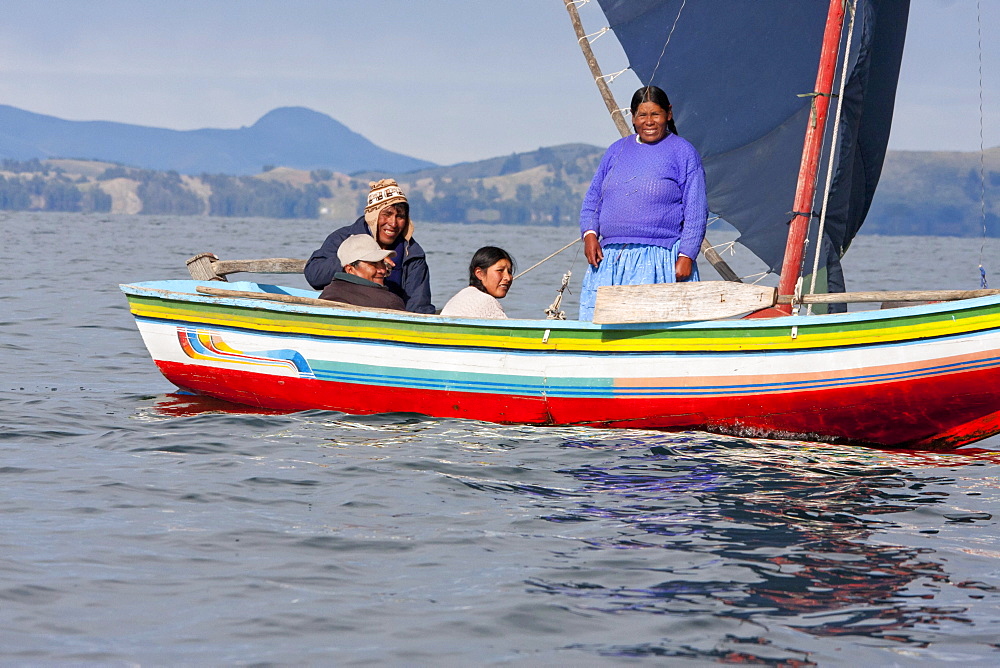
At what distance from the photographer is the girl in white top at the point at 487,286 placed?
8.77 metres

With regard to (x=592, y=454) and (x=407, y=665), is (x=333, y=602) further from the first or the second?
(x=592, y=454)

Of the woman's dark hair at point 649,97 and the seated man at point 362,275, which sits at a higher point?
the woman's dark hair at point 649,97

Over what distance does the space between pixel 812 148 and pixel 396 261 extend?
3475mm

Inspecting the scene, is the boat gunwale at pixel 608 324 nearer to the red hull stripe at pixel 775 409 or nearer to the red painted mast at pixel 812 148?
the red hull stripe at pixel 775 409

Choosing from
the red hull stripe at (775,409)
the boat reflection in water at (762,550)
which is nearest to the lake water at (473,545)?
the boat reflection in water at (762,550)

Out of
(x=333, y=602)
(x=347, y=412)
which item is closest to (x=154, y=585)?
(x=333, y=602)

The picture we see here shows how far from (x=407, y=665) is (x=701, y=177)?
16.4ft

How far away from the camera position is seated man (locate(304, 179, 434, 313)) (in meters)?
9.26

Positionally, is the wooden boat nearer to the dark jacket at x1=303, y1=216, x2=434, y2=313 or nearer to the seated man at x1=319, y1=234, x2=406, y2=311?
the seated man at x1=319, y1=234, x2=406, y2=311

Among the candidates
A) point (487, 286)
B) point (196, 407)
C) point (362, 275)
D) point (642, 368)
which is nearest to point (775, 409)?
point (642, 368)

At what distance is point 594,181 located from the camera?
901cm

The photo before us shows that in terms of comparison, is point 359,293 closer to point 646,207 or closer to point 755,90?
point 646,207

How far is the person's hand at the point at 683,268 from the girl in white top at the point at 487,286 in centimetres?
127

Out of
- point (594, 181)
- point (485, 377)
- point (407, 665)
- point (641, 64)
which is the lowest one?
point (407, 665)
